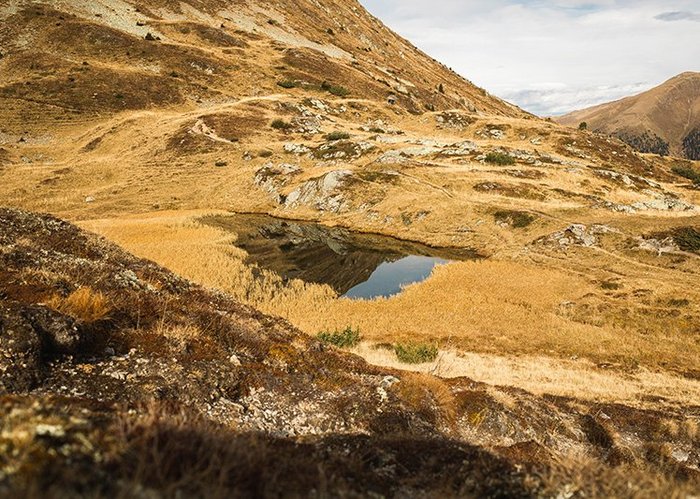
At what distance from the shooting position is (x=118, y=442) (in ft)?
13.0

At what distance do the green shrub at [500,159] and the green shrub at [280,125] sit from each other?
44.5 m

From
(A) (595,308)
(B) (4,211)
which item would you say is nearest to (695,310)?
(A) (595,308)

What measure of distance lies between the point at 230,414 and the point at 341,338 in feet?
53.3

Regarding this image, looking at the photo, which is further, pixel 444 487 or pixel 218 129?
pixel 218 129

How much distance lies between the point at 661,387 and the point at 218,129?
89.4 metres

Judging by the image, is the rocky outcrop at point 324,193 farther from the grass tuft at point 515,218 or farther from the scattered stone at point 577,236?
the scattered stone at point 577,236

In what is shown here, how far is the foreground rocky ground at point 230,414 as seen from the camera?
386cm

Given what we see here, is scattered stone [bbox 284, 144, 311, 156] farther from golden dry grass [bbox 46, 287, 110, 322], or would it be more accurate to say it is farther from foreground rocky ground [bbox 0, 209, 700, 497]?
golden dry grass [bbox 46, 287, 110, 322]

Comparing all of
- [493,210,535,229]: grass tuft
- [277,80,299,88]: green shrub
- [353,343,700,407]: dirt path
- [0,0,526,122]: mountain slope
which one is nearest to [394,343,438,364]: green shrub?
[353,343,700,407]: dirt path

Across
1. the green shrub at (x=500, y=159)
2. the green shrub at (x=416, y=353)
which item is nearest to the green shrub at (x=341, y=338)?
the green shrub at (x=416, y=353)

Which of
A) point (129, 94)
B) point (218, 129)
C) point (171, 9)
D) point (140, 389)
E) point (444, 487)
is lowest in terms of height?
point (140, 389)

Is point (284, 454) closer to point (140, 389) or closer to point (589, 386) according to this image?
point (140, 389)

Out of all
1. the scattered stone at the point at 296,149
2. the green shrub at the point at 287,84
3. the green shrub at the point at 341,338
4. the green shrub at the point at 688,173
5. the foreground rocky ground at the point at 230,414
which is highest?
the green shrub at the point at 287,84

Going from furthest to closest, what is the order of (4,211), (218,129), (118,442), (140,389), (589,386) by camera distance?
1. (218,129)
2. (589,386)
3. (4,211)
4. (140,389)
5. (118,442)
